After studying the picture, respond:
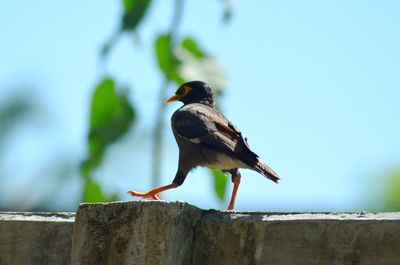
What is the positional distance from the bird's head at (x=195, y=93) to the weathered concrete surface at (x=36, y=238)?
9.85 feet

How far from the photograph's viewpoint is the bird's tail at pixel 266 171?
5941 mm

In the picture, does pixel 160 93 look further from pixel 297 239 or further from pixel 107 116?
pixel 297 239

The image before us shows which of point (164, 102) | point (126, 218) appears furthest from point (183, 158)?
point (126, 218)

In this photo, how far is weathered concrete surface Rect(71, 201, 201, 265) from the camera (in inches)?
163

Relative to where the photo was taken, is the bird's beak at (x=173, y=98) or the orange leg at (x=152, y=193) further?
the bird's beak at (x=173, y=98)

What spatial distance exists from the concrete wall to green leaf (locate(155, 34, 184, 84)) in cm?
412

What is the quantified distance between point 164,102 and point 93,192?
904mm

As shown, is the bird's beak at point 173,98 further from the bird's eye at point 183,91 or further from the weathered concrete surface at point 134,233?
the weathered concrete surface at point 134,233

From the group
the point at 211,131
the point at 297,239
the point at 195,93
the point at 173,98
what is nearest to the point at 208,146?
the point at 211,131

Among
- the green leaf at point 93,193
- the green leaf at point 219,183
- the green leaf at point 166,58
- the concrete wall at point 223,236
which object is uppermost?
the green leaf at point 166,58

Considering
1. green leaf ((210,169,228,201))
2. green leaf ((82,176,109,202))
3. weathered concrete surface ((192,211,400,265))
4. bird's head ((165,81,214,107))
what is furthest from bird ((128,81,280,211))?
weathered concrete surface ((192,211,400,265))

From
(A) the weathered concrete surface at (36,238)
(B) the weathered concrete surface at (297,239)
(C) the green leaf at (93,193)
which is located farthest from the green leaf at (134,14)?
(B) the weathered concrete surface at (297,239)

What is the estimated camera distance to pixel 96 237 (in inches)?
169

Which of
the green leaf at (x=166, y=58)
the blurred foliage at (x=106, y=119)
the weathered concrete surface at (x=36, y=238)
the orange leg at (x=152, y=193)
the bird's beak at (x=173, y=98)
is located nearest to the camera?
the weathered concrete surface at (x=36, y=238)
